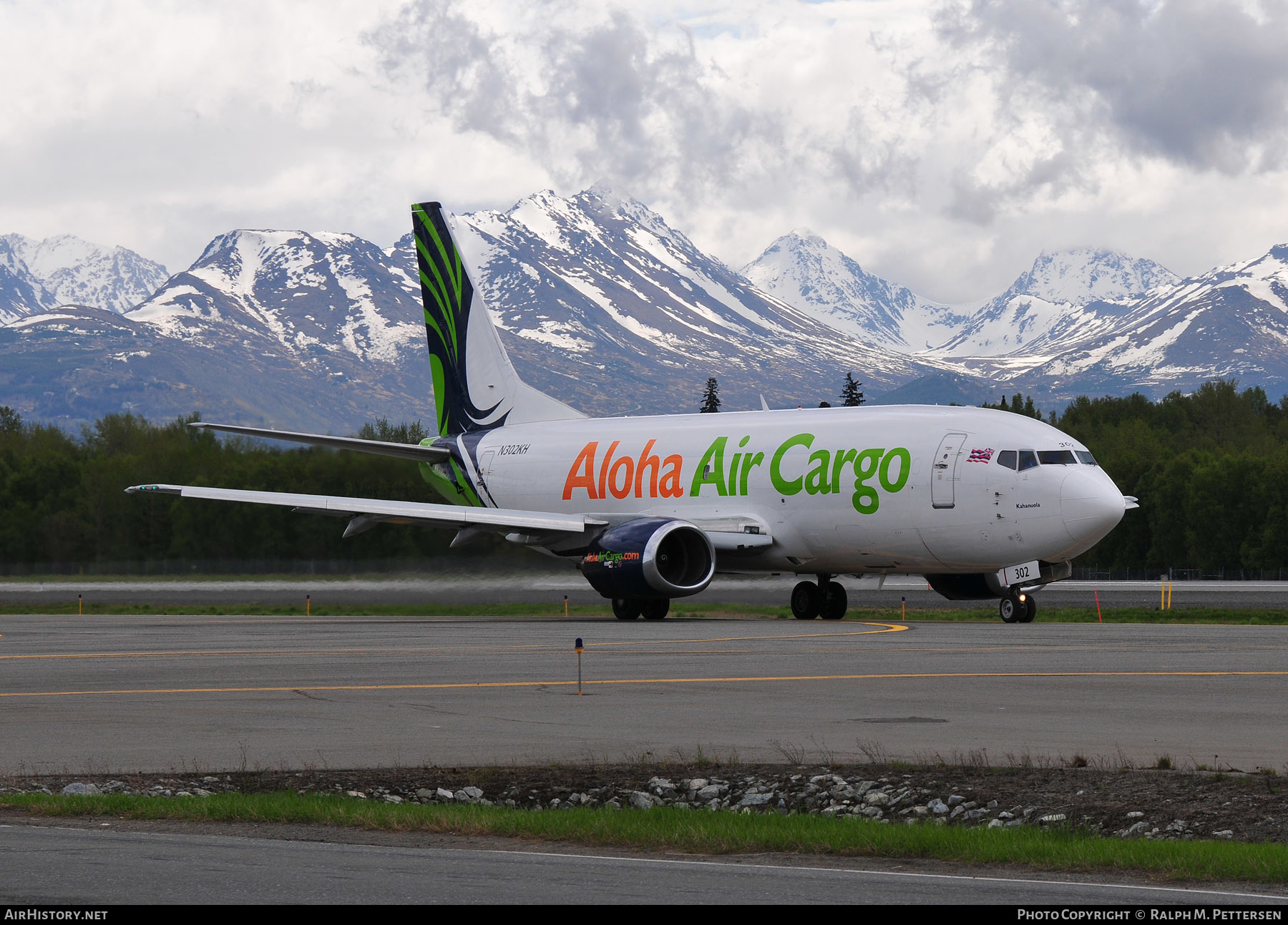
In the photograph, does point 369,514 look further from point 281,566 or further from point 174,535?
point 174,535

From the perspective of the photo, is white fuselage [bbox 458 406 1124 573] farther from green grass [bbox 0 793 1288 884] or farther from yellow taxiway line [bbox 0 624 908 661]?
green grass [bbox 0 793 1288 884]

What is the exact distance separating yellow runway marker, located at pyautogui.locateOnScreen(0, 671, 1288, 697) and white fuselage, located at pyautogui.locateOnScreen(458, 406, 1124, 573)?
1102 cm

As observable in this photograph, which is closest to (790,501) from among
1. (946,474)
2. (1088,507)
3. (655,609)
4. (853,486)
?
(853,486)

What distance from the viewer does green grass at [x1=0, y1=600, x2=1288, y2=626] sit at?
133ft

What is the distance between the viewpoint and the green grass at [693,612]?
40500mm

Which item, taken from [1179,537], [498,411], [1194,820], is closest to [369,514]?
[498,411]

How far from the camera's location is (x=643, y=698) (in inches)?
746

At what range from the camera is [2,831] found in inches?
428

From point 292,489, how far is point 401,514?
23118mm

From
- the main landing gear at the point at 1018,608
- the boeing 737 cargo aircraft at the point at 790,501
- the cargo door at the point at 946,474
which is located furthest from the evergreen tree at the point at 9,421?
the main landing gear at the point at 1018,608

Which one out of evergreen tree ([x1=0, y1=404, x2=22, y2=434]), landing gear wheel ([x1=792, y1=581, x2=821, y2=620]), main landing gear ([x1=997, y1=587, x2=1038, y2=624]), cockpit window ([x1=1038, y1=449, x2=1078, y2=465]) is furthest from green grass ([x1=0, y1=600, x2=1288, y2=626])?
evergreen tree ([x1=0, y1=404, x2=22, y2=434])

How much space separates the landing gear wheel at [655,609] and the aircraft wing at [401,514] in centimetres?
236

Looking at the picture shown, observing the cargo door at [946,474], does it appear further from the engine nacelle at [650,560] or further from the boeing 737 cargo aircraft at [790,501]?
the engine nacelle at [650,560]
